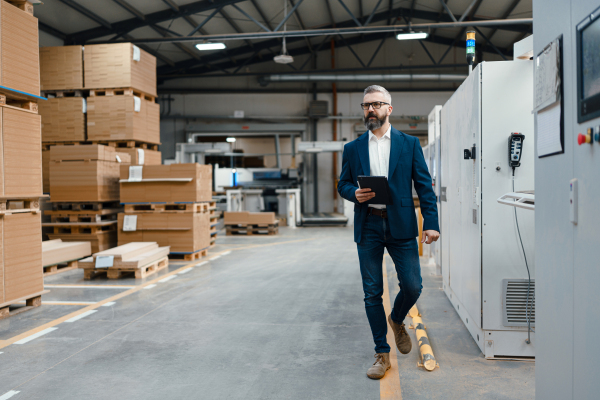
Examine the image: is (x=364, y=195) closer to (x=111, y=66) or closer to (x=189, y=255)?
(x=189, y=255)

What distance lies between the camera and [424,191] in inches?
120

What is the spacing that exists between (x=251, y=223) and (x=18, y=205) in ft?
27.6

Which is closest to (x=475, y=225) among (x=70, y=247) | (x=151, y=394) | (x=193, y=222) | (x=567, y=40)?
(x=567, y=40)

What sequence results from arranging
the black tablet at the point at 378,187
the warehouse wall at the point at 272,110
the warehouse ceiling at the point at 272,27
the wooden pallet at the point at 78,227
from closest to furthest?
1. the black tablet at the point at 378,187
2. the wooden pallet at the point at 78,227
3. the warehouse ceiling at the point at 272,27
4. the warehouse wall at the point at 272,110

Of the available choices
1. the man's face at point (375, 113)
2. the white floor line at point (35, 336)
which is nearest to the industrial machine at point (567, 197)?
the man's face at point (375, 113)

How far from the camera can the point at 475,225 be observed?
3.57 m

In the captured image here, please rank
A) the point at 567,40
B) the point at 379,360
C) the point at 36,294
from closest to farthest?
the point at 567,40
the point at 379,360
the point at 36,294

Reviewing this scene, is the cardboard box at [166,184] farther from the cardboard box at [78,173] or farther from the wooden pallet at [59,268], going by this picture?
the wooden pallet at [59,268]

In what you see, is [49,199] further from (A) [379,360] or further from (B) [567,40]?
(B) [567,40]

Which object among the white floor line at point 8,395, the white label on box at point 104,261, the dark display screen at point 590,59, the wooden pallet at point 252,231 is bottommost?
the white floor line at point 8,395

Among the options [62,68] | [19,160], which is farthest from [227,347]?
[62,68]

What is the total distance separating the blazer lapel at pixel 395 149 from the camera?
9.86ft

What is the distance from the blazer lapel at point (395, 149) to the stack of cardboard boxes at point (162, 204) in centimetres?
556

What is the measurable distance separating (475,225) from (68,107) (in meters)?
8.14
